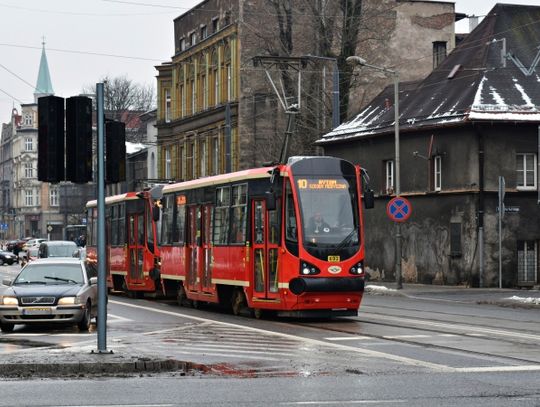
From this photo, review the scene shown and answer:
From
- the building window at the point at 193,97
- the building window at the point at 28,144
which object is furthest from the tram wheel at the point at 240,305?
the building window at the point at 28,144

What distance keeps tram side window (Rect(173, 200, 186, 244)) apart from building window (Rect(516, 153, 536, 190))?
658 inches

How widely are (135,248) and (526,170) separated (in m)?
15.5

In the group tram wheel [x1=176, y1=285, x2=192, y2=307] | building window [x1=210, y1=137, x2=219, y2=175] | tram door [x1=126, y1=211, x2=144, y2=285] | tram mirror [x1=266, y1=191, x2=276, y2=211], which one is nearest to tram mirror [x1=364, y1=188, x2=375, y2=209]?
tram mirror [x1=266, y1=191, x2=276, y2=211]

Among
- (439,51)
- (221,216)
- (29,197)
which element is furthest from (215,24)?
(29,197)

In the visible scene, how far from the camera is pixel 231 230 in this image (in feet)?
87.6

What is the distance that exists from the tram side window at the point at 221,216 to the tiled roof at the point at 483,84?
16.8m

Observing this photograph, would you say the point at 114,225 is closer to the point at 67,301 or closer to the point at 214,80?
the point at 67,301

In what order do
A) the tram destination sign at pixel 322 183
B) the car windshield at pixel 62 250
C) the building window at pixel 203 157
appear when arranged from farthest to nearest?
the building window at pixel 203 157 < the car windshield at pixel 62 250 < the tram destination sign at pixel 322 183

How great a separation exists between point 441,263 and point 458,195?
265cm

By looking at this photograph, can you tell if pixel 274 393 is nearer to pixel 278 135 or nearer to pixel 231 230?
pixel 231 230

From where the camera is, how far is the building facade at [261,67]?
60656 mm

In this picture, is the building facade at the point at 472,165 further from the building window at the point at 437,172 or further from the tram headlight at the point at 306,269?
the tram headlight at the point at 306,269

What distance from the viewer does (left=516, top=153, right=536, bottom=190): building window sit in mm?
43719

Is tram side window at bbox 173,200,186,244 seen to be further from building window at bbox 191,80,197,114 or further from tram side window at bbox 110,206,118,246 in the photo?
building window at bbox 191,80,197,114
